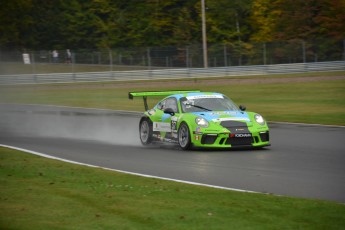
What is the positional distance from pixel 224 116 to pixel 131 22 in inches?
1984

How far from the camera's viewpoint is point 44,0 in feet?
216

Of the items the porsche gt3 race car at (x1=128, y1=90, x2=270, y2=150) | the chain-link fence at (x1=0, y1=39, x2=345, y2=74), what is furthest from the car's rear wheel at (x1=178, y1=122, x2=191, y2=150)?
the chain-link fence at (x1=0, y1=39, x2=345, y2=74)

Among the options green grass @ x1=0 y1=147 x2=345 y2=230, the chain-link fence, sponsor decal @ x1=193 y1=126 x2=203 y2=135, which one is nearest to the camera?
green grass @ x1=0 y1=147 x2=345 y2=230

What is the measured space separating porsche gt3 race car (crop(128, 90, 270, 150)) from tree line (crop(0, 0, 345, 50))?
38723 millimetres

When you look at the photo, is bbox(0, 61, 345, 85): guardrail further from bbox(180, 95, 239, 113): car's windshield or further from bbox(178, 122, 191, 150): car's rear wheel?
bbox(178, 122, 191, 150): car's rear wheel

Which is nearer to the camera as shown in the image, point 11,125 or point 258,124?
point 258,124

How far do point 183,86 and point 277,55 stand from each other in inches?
325

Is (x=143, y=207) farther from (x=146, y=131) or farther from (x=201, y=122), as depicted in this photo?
(x=146, y=131)

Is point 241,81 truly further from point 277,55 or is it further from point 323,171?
point 323,171

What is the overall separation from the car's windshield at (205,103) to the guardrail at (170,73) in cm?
2766

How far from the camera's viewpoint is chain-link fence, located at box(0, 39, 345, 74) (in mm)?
44594

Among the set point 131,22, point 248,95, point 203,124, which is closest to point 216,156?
point 203,124

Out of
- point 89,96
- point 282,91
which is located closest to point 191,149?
point 282,91

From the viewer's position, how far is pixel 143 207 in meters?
8.03
